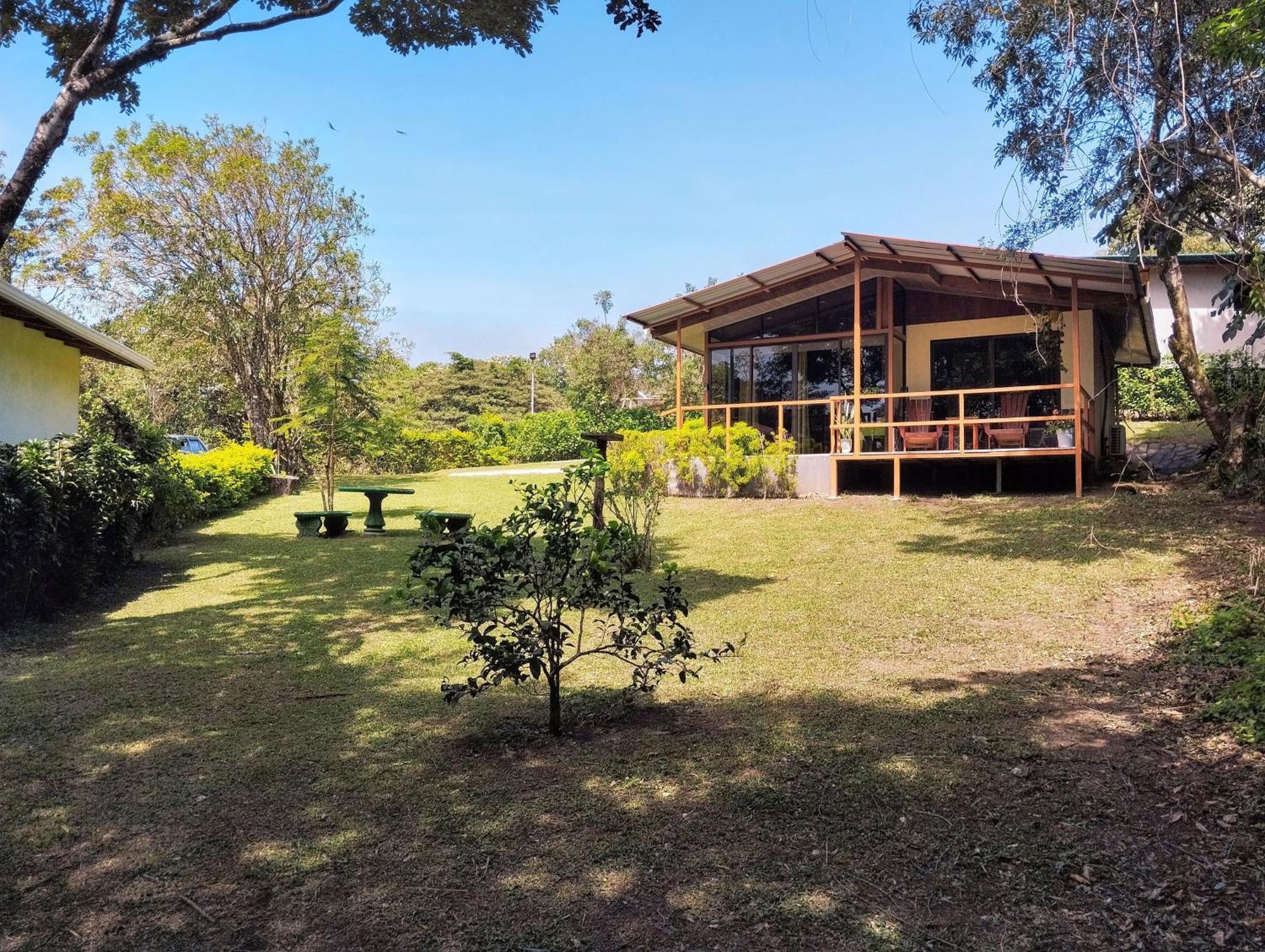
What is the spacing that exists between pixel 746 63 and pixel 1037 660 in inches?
170

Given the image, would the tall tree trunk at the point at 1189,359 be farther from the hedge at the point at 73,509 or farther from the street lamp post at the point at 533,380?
the street lamp post at the point at 533,380

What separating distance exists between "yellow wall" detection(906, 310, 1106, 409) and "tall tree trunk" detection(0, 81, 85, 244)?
1435cm

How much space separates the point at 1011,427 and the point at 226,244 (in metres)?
19.3

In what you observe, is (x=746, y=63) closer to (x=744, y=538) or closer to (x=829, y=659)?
(x=829, y=659)

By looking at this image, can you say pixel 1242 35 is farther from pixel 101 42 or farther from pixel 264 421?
pixel 264 421

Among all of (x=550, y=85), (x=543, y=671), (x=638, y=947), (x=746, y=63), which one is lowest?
(x=638, y=947)

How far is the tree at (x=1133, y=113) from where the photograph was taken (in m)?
7.41

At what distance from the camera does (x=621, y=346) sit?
35031 mm

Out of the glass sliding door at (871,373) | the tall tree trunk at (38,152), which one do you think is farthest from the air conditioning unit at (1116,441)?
the tall tree trunk at (38,152)

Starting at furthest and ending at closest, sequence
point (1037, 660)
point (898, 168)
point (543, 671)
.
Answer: point (898, 168)
point (1037, 660)
point (543, 671)

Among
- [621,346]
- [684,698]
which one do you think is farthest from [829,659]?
[621,346]

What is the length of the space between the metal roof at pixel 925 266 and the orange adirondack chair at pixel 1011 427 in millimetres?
1988

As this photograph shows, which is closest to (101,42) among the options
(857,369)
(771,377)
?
(857,369)

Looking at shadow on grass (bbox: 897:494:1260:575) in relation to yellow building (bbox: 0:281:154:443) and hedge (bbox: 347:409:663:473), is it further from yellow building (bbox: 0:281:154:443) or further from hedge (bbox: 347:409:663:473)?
hedge (bbox: 347:409:663:473)
